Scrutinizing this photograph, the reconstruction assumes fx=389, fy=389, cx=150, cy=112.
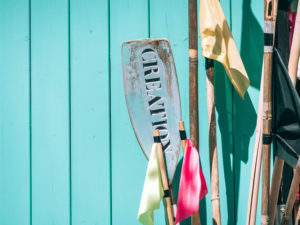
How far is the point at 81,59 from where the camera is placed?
1482 millimetres

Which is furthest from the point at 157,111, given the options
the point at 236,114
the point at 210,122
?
the point at 236,114

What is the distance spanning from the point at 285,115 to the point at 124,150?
594 mm

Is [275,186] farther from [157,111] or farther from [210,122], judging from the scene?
[157,111]

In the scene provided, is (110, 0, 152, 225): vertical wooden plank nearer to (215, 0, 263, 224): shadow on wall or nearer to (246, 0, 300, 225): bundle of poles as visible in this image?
(215, 0, 263, 224): shadow on wall

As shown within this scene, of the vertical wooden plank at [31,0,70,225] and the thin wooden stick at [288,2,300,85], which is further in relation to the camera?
the vertical wooden plank at [31,0,70,225]

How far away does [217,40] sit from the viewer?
1.29m

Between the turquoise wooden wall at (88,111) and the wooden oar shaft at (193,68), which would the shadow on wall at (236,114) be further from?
the wooden oar shaft at (193,68)

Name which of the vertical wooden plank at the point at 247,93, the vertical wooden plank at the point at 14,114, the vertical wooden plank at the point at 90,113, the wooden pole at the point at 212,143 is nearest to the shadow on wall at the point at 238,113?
the vertical wooden plank at the point at 247,93

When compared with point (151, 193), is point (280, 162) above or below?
above

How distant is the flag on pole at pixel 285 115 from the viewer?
120 centimetres

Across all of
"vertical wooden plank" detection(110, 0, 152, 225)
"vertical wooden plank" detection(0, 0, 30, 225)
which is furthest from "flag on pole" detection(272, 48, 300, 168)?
"vertical wooden plank" detection(0, 0, 30, 225)

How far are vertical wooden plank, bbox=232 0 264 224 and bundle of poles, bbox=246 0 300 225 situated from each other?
143 mm

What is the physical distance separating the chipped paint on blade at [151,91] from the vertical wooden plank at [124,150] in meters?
0.09

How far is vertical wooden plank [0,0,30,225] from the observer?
1.49 metres
